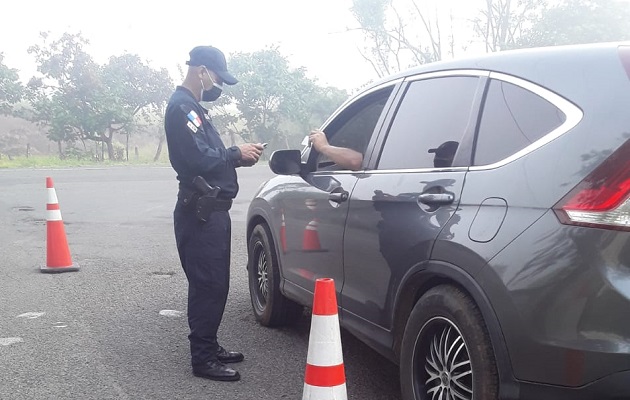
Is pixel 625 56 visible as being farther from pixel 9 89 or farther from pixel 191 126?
pixel 9 89

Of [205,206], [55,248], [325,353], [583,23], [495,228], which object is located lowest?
[55,248]

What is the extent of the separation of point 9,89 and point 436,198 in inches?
1635

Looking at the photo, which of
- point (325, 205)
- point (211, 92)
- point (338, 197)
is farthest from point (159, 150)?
point (338, 197)

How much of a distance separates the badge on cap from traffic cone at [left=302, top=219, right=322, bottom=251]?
91cm

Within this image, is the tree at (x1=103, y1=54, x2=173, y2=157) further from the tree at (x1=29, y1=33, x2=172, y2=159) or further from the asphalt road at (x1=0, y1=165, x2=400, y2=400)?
the asphalt road at (x1=0, y1=165, x2=400, y2=400)

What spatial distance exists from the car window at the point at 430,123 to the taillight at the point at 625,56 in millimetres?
687

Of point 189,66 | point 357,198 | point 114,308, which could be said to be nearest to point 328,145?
point 357,198

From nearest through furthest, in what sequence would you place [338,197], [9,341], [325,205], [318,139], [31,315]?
1. [338,197]
2. [325,205]
3. [318,139]
4. [9,341]
5. [31,315]

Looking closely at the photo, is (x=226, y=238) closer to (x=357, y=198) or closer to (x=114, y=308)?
(x=357, y=198)

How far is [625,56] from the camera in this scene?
2.53 m

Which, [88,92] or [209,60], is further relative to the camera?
[88,92]

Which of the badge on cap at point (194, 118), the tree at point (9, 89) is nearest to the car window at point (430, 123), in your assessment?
the badge on cap at point (194, 118)

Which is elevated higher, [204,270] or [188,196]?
[188,196]

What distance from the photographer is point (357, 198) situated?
365 centimetres
